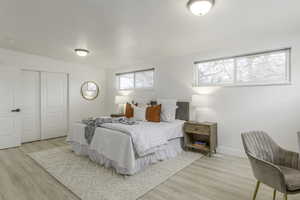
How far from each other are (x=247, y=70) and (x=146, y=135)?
8.13 ft

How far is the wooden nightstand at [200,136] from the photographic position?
3.30m

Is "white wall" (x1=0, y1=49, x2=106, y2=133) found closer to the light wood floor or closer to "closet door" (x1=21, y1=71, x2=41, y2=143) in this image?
"closet door" (x1=21, y1=71, x2=41, y2=143)

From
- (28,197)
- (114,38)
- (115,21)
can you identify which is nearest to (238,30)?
(115,21)

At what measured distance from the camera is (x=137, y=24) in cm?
259

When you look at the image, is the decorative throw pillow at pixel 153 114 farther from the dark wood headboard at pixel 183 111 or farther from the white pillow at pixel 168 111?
the dark wood headboard at pixel 183 111

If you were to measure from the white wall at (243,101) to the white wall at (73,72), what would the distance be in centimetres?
292

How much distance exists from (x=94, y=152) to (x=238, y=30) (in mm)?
3424

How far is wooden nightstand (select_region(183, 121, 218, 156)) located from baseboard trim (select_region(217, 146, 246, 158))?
16 centimetres

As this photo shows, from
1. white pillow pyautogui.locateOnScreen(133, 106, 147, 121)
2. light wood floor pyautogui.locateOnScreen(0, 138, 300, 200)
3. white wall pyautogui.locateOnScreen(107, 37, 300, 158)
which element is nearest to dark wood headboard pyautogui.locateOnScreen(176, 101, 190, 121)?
white wall pyautogui.locateOnScreen(107, 37, 300, 158)

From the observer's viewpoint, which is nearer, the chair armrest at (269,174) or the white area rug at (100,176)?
the chair armrest at (269,174)

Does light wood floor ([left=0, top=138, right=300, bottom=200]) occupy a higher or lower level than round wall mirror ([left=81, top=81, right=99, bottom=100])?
lower

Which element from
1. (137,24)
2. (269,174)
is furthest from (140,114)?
(269,174)

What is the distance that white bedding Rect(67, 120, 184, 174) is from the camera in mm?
2504

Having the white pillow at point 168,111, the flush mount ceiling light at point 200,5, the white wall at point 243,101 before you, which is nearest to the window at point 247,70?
the white wall at point 243,101
